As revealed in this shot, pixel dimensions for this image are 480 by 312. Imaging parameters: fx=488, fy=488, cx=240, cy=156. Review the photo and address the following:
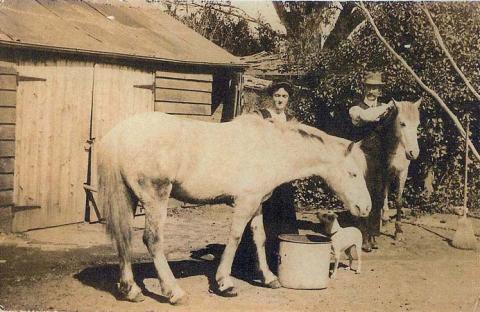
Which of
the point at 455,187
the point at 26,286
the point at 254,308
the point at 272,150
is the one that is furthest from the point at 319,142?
the point at 455,187

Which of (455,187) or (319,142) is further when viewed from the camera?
(455,187)

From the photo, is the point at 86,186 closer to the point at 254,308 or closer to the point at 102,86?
the point at 102,86

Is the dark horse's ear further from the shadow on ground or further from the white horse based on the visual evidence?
the shadow on ground

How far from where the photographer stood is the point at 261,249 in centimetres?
479

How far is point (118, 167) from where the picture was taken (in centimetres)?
402

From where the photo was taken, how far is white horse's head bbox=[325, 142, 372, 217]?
15.7 feet

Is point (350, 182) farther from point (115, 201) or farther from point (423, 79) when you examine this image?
point (423, 79)

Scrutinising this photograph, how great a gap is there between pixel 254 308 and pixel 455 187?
20.3 feet

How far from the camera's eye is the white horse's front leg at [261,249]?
Result: 471 centimetres

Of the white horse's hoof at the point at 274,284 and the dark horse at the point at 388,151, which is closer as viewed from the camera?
the white horse's hoof at the point at 274,284

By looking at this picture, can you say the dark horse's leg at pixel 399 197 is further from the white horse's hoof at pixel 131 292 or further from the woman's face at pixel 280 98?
the white horse's hoof at pixel 131 292

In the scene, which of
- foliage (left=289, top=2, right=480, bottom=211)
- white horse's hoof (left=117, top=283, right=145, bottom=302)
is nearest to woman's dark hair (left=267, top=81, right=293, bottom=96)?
white horse's hoof (left=117, top=283, right=145, bottom=302)

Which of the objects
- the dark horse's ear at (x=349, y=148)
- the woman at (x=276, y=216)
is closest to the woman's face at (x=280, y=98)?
the woman at (x=276, y=216)

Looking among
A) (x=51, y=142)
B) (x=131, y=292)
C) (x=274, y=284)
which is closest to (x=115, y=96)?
(x=51, y=142)
